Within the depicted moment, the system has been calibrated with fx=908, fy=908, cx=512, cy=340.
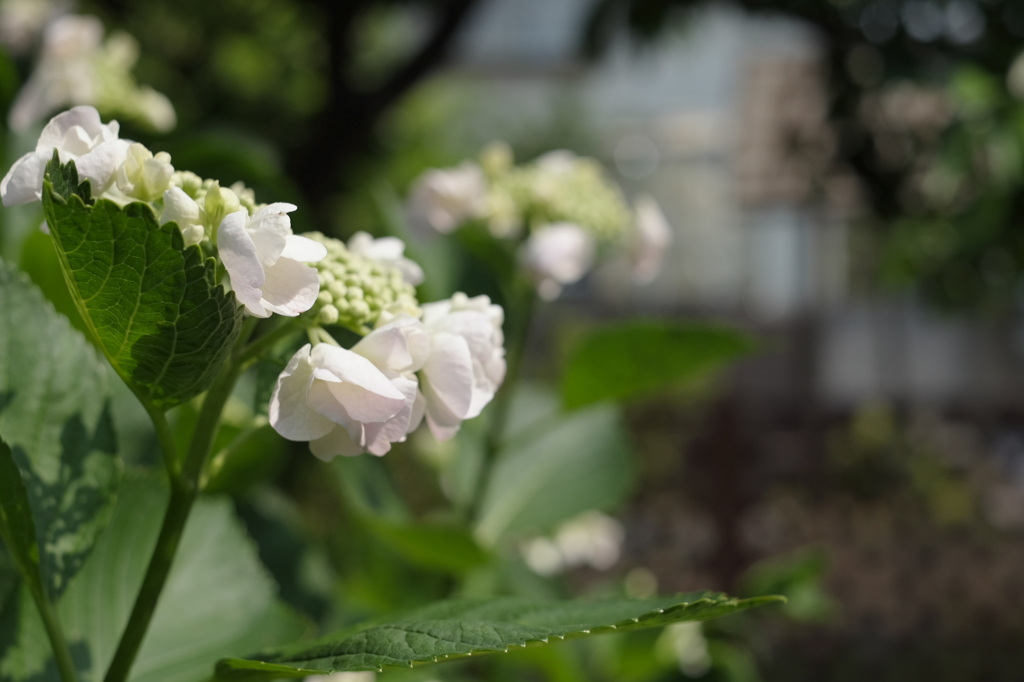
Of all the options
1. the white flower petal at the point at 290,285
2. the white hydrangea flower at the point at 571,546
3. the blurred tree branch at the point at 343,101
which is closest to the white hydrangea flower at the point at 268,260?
the white flower petal at the point at 290,285

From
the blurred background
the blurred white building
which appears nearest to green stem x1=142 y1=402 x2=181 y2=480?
the blurred background

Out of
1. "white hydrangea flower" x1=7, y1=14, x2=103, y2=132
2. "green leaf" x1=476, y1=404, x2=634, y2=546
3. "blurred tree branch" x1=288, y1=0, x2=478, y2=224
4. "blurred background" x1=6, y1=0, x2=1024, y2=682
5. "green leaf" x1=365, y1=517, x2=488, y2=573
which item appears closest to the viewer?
"green leaf" x1=365, y1=517, x2=488, y2=573

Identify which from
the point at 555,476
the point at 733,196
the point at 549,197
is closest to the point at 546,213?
the point at 549,197

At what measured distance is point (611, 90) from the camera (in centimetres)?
1408

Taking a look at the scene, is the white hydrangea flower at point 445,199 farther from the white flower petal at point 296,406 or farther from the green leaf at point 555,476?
the white flower petal at point 296,406

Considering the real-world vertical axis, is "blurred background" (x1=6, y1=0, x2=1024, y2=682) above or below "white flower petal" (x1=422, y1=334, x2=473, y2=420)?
above

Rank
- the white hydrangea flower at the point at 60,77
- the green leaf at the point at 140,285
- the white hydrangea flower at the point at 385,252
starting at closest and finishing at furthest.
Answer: the green leaf at the point at 140,285
the white hydrangea flower at the point at 385,252
the white hydrangea flower at the point at 60,77

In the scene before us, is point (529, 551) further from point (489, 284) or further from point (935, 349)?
point (935, 349)

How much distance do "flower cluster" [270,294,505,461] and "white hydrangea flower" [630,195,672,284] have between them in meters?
0.58

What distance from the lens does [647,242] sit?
94 centimetres

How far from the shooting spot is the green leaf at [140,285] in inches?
11.1

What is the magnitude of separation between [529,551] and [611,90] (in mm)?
13339

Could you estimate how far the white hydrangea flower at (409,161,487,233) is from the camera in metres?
0.81

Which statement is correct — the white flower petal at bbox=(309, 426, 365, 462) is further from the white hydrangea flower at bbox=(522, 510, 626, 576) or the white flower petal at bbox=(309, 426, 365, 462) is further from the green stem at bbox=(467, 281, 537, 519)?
the white hydrangea flower at bbox=(522, 510, 626, 576)
